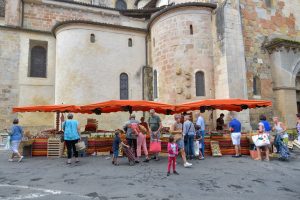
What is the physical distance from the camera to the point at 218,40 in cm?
1584

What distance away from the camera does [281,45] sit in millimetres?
16578

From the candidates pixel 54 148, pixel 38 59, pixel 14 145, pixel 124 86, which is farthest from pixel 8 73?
pixel 14 145

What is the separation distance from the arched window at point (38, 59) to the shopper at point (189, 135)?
13.8 meters

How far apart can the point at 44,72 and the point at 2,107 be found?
3.87 metres

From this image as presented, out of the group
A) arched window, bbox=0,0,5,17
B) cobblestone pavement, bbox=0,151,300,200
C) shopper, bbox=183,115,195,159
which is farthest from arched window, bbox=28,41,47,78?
shopper, bbox=183,115,195,159

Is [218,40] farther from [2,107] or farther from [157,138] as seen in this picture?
[2,107]

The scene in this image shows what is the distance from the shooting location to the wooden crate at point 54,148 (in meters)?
11.2

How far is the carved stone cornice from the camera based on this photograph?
1655cm

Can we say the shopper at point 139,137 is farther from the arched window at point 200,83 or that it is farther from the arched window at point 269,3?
the arched window at point 269,3

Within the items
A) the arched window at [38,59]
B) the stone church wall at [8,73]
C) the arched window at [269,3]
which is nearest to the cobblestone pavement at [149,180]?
the stone church wall at [8,73]

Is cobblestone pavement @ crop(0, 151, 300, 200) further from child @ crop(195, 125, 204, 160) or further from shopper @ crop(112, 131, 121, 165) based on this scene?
child @ crop(195, 125, 204, 160)

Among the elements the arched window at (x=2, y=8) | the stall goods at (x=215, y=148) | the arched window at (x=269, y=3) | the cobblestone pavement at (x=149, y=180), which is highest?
the arched window at (x=2, y=8)

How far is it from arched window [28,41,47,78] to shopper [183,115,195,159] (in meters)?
13.8

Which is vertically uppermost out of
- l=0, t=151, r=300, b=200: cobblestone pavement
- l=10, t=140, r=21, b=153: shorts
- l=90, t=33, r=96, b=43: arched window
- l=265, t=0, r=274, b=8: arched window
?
l=265, t=0, r=274, b=8: arched window
